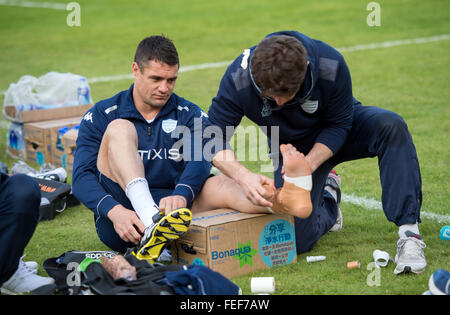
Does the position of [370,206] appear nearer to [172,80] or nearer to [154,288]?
[172,80]

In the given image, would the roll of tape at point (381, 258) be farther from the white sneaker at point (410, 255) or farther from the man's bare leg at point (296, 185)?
the man's bare leg at point (296, 185)

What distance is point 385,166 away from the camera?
405cm

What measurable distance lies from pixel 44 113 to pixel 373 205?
392cm

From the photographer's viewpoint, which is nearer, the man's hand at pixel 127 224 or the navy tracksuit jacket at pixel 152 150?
the man's hand at pixel 127 224

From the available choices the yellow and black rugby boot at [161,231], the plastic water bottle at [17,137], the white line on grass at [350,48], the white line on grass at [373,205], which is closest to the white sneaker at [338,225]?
the white line on grass at [373,205]

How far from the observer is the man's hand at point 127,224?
4.07 m

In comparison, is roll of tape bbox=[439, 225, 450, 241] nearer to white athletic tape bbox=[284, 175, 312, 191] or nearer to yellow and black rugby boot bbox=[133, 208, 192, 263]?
white athletic tape bbox=[284, 175, 312, 191]

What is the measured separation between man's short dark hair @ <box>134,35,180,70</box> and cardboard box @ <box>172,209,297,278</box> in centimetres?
109

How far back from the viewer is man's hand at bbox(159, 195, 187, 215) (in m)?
4.04

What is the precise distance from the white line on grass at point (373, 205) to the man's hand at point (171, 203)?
6.36 feet

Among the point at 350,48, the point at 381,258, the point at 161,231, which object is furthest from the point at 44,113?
the point at 350,48

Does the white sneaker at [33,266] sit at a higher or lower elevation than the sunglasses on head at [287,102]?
lower

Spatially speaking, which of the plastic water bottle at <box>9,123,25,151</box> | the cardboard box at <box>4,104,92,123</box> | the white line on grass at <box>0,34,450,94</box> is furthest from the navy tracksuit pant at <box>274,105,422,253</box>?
the white line on grass at <box>0,34,450,94</box>
